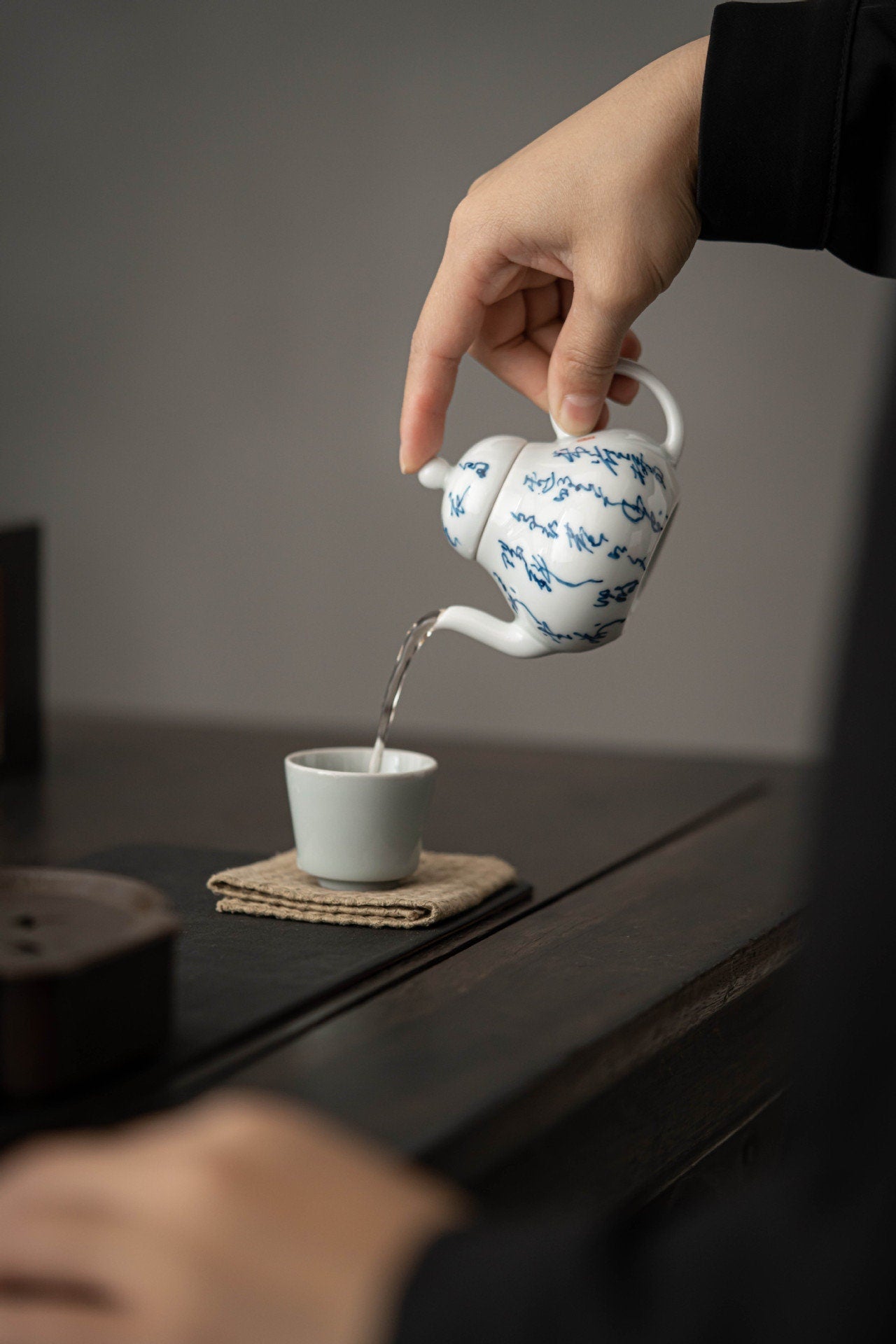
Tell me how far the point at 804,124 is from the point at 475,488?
0.36m

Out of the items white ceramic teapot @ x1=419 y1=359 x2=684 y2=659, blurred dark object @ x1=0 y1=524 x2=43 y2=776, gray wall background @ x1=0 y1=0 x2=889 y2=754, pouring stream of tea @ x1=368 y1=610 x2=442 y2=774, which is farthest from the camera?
gray wall background @ x1=0 y1=0 x2=889 y2=754

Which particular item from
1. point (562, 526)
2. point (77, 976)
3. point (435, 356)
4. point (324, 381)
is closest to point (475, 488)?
point (562, 526)

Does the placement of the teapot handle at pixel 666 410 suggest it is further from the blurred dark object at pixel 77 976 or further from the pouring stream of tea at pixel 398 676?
the blurred dark object at pixel 77 976

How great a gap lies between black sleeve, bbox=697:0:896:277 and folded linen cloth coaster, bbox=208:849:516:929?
1.69 feet

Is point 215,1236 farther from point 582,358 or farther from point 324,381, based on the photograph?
point 324,381

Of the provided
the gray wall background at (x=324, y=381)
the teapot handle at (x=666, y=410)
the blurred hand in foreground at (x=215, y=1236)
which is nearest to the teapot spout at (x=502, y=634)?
the teapot handle at (x=666, y=410)

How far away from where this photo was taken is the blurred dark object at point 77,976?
0.60m

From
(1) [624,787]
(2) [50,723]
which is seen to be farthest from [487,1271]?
(2) [50,723]

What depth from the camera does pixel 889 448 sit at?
1.22 ft

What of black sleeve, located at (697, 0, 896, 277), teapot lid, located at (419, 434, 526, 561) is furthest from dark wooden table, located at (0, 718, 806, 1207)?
black sleeve, located at (697, 0, 896, 277)

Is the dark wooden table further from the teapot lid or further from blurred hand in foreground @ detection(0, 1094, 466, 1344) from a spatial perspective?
the teapot lid

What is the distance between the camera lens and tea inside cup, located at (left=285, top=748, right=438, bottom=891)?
95 centimetres

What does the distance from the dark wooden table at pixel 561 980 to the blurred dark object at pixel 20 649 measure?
57 millimetres

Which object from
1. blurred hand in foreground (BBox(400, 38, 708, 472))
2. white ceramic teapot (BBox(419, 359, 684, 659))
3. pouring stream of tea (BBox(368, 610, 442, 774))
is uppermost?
blurred hand in foreground (BBox(400, 38, 708, 472))
